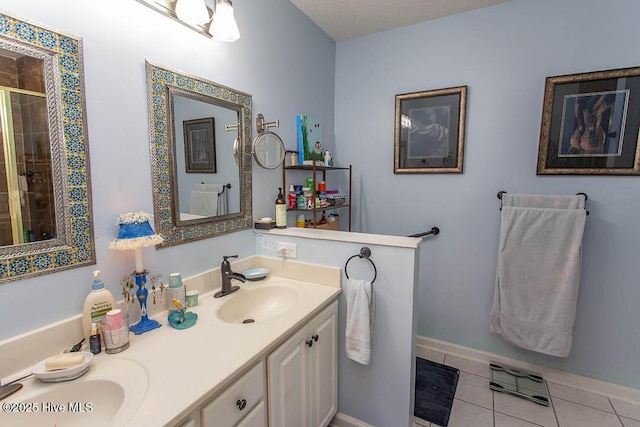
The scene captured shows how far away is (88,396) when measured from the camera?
865 millimetres

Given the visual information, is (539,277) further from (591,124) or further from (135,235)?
(135,235)

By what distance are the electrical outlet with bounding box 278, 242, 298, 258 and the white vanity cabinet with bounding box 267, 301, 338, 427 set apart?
36cm

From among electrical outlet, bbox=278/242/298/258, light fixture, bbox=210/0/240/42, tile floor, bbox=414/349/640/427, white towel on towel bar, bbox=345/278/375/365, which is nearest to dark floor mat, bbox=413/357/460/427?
tile floor, bbox=414/349/640/427

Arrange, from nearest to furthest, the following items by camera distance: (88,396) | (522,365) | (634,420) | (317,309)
→ (88,396) < (317,309) < (634,420) < (522,365)

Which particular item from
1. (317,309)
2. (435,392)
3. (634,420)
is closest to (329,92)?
(317,309)

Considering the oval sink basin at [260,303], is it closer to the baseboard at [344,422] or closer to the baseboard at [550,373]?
the baseboard at [344,422]

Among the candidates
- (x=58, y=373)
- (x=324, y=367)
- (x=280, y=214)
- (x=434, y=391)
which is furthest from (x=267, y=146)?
(x=434, y=391)

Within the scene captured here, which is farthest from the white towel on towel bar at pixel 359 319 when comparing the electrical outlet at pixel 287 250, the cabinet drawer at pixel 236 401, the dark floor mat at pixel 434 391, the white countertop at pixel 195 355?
the dark floor mat at pixel 434 391

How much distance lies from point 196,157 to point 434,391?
6.70 feet

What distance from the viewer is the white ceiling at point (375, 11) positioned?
2.00m

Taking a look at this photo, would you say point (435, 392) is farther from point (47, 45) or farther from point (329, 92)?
point (47, 45)

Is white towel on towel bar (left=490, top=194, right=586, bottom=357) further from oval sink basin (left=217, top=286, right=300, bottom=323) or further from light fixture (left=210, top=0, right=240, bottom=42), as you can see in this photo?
light fixture (left=210, top=0, right=240, bottom=42)

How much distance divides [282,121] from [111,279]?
1338mm

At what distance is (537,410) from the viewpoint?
1801mm
